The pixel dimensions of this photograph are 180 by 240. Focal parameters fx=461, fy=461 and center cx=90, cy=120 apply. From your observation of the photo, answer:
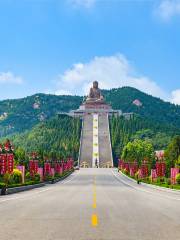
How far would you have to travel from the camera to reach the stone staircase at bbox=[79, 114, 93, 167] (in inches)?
5438

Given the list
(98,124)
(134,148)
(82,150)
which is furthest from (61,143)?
(134,148)

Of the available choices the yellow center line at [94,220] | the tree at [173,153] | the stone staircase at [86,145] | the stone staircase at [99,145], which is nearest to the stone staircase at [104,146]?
the stone staircase at [99,145]

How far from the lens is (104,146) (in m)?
→ 150

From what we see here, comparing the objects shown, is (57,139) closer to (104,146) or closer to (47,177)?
(104,146)

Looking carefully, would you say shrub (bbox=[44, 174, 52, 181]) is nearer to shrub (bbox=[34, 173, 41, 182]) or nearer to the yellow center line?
shrub (bbox=[34, 173, 41, 182])

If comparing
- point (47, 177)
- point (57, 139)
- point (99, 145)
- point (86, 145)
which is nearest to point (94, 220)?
point (47, 177)

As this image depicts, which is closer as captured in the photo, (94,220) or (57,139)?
(94,220)

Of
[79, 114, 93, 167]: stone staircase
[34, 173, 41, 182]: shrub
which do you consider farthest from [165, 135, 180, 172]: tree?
[79, 114, 93, 167]: stone staircase

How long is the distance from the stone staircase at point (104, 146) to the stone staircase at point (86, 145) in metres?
3.27

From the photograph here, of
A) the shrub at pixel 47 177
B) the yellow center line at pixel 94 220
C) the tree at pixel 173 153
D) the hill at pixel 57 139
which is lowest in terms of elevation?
the yellow center line at pixel 94 220

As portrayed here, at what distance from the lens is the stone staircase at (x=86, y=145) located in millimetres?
138125

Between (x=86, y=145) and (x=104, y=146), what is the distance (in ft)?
19.7

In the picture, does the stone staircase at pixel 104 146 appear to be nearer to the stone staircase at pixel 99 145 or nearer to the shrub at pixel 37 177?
the stone staircase at pixel 99 145

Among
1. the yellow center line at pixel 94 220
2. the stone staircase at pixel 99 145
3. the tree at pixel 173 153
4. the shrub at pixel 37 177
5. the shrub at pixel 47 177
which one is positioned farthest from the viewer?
the stone staircase at pixel 99 145
